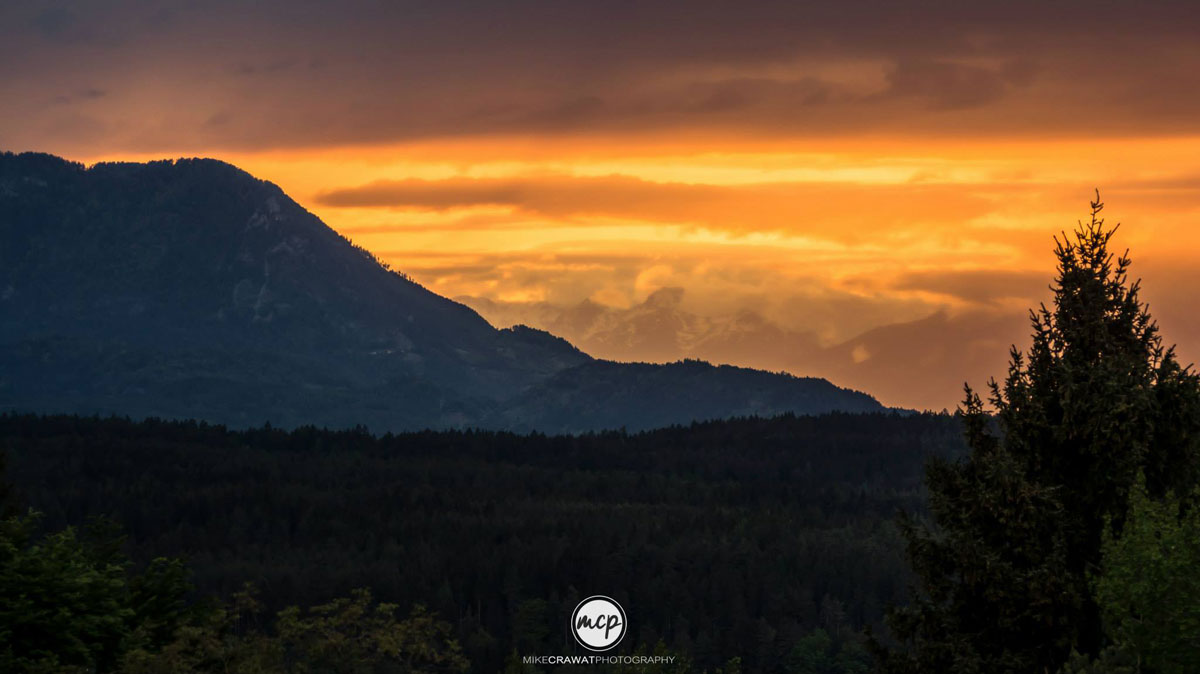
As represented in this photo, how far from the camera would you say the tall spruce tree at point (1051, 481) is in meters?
54.2

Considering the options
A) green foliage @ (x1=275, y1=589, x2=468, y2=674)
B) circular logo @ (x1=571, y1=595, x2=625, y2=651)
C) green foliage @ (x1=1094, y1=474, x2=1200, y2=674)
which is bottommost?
circular logo @ (x1=571, y1=595, x2=625, y2=651)

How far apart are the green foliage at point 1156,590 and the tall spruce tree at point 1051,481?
255 centimetres

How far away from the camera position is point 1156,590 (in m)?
48.9

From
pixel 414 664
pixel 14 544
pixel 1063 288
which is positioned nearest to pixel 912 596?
pixel 1063 288

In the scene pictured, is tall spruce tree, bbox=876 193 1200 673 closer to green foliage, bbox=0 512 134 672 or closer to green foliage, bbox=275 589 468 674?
green foliage, bbox=275 589 468 674

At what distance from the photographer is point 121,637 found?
66.2 m

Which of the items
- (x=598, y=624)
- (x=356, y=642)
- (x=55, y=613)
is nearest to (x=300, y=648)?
(x=356, y=642)

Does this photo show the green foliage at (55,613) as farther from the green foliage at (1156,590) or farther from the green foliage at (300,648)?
the green foliage at (1156,590)

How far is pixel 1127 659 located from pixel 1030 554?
677 centimetres

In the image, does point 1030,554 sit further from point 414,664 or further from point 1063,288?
point 414,664

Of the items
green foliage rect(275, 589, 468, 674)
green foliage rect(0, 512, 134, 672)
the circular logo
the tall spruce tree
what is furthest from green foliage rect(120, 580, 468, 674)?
the circular logo

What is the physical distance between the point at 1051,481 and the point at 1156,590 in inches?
349

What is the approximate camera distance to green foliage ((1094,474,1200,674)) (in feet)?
159

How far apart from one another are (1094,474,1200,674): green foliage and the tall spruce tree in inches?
100
